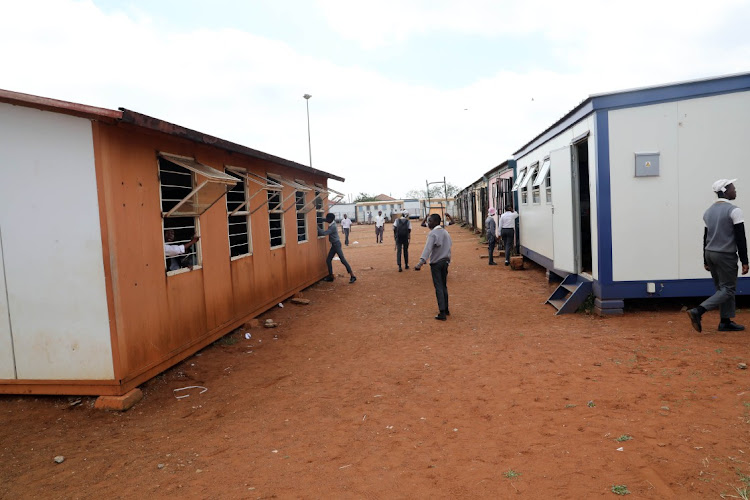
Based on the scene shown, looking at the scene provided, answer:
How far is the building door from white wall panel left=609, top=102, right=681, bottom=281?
299 inches

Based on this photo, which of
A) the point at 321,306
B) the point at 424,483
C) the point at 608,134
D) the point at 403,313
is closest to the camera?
the point at 424,483

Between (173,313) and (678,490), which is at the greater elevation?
(173,313)

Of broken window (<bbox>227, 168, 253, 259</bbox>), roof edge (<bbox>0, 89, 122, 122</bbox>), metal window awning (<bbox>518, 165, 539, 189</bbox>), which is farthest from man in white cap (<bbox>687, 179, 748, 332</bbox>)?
roof edge (<bbox>0, 89, 122, 122</bbox>)

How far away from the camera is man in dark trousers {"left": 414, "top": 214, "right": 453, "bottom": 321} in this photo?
8.20m

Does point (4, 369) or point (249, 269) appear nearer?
point (4, 369)

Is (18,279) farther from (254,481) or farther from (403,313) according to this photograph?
(403,313)

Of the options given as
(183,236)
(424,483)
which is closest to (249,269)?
(183,236)

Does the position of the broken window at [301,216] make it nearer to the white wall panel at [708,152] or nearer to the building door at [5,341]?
the building door at [5,341]

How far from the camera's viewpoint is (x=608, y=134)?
23.5 ft

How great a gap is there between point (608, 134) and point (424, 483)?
19.0ft

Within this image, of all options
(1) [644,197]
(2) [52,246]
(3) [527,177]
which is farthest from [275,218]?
(1) [644,197]

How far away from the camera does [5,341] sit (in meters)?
5.33

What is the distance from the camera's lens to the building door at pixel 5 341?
529cm

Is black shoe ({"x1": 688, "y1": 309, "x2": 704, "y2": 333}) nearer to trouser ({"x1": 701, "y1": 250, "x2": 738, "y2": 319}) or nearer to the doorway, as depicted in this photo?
trouser ({"x1": 701, "y1": 250, "x2": 738, "y2": 319})
